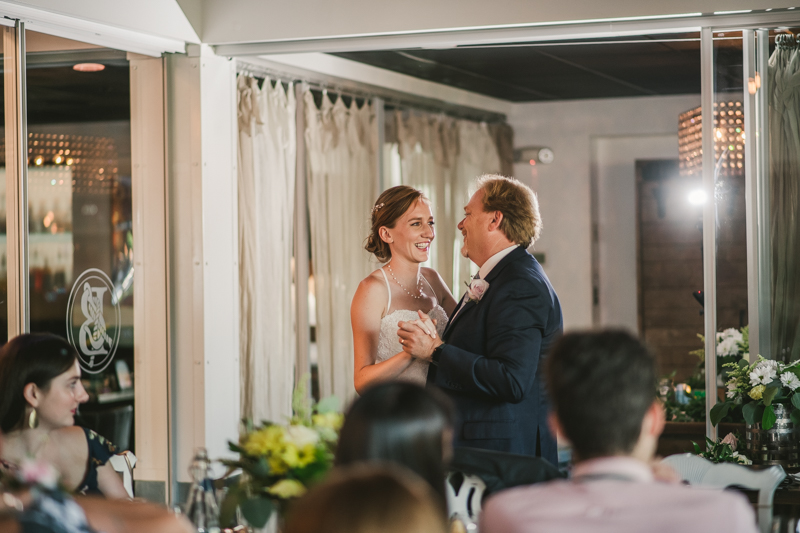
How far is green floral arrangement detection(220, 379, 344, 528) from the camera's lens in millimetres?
1724

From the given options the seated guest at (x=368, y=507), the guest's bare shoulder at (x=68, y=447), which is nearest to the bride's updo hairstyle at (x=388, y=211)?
the guest's bare shoulder at (x=68, y=447)

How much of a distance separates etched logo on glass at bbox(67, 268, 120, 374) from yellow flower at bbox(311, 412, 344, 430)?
2.21 metres

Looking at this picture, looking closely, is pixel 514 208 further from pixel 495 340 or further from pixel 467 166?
pixel 467 166

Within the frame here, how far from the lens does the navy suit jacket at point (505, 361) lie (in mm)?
2797

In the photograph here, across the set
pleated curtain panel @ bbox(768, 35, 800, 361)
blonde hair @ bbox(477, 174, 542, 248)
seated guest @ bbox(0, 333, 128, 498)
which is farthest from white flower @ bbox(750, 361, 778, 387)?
seated guest @ bbox(0, 333, 128, 498)

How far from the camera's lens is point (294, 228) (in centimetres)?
533

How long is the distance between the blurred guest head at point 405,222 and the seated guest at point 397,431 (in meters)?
2.06

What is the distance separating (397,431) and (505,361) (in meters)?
1.46

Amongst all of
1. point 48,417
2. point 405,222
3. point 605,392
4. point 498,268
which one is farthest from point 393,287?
point 605,392

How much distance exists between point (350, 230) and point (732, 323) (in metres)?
2.55

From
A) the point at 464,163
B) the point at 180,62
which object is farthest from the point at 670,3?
the point at 464,163

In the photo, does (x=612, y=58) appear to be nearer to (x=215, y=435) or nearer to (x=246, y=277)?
(x=246, y=277)

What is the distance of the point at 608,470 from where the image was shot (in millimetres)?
1388

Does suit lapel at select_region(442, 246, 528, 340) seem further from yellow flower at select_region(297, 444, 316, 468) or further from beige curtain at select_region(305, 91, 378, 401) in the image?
beige curtain at select_region(305, 91, 378, 401)
